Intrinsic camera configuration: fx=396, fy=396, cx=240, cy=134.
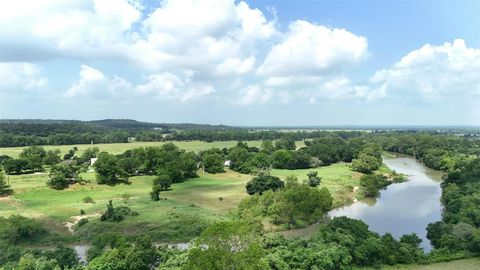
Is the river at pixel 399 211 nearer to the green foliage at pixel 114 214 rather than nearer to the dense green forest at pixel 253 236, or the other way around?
the dense green forest at pixel 253 236

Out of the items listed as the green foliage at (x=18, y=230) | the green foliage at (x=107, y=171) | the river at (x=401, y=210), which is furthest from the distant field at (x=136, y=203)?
the river at (x=401, y=210)

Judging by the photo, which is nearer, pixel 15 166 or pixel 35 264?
pixel 35 264

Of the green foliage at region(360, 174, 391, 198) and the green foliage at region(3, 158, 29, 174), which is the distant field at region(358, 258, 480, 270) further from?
the green foliage at region(3, 158, 29, 174)

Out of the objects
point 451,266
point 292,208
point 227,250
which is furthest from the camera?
point 292,208

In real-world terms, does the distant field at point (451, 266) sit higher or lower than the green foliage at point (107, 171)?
lower

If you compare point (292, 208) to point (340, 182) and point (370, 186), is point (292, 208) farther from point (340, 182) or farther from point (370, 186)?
point (340, 182)

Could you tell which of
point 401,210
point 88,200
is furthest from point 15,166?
point 401,210

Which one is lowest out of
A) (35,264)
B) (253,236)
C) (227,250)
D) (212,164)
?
(35,264)

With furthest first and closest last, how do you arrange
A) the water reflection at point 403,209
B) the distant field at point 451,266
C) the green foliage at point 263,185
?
the green foliage at point 263,185
the water reflection at point 403,209
the distant field at point 451,266
